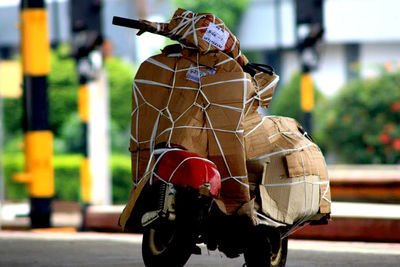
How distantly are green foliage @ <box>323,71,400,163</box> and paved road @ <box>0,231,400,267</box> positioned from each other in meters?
17.6

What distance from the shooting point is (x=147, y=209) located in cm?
666

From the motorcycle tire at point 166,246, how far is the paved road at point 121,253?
18.8 inches

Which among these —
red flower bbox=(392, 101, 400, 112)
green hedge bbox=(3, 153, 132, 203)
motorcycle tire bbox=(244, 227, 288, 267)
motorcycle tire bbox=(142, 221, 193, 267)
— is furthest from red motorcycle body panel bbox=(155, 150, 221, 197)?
red flower bbox=(392, 101, 400, 112)

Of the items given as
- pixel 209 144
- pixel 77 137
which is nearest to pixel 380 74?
pixel 77 137

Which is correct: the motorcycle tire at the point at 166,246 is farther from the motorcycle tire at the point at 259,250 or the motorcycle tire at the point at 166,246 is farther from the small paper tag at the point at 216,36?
the small paper tag at the point at 216,36

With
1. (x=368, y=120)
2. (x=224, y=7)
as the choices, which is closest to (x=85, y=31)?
(x=368, y=120)

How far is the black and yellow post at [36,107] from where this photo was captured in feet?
45.6

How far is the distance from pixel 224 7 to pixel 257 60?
5480 mm

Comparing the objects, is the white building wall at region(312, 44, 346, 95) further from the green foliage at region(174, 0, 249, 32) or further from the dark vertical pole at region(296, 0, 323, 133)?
the dark vertical pole at region(296, 0, 323, 133)

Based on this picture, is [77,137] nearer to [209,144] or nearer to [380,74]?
[380,74]

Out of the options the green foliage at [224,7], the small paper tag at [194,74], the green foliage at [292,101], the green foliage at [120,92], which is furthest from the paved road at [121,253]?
the green foliage at [224,7]

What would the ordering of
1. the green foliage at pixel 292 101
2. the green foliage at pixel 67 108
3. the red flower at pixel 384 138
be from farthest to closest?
the green foliage at pixel 292 101 < the green foliage at pixel 67 108 < the red flower at pixel 384 138

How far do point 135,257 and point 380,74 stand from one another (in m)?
21.9

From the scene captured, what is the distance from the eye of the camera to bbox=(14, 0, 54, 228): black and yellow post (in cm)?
1391
